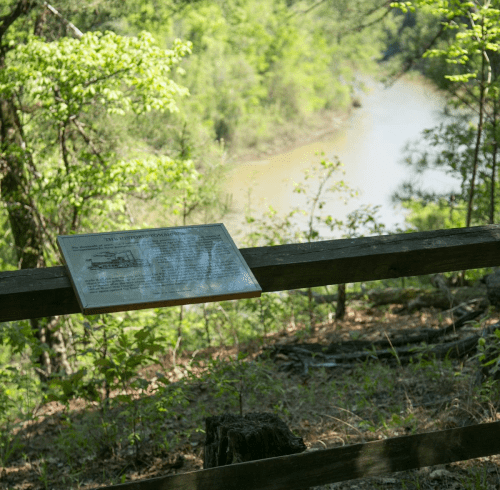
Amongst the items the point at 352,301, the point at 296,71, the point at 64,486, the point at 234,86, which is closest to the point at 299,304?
the point at 352,301

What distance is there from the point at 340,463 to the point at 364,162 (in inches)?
1008

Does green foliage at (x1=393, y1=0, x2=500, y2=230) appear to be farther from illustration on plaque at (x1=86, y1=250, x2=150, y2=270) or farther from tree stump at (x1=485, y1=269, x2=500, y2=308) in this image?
illustration on plaque at (x1=86, y1=250, x2=150, y2=270)

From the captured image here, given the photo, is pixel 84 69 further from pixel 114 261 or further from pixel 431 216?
pixel 431 216

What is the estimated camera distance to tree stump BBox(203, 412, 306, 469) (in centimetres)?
256

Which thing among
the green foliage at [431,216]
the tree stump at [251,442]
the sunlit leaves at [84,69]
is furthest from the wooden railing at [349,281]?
the green foliage at [431,216]

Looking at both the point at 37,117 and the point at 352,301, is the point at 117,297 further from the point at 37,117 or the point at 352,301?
the point at 37,117

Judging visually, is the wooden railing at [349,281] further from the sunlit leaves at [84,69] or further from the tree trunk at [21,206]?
the tree trunk at [21,206]

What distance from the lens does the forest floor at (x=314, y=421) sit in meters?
3.23

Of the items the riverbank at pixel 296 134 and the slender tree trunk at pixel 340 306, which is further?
the riverbank at pixel 296 134

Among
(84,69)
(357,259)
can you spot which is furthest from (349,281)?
(84,69)

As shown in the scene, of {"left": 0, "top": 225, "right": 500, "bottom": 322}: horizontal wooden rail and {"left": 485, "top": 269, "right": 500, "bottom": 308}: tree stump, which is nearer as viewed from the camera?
{"left": 0, "top": 225, "right": 500, "bottom": 322}: horizontal wooden rail

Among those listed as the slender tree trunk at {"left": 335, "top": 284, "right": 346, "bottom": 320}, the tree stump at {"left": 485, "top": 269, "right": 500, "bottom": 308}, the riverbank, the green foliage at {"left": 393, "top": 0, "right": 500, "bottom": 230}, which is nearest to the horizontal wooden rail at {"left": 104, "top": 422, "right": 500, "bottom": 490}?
the tree stump at {"left": 485, "top": 269, "right": 500, "bottom": 308}

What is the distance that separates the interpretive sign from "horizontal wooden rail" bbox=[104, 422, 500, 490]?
55 centimetres

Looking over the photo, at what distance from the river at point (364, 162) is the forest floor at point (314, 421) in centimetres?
1012
